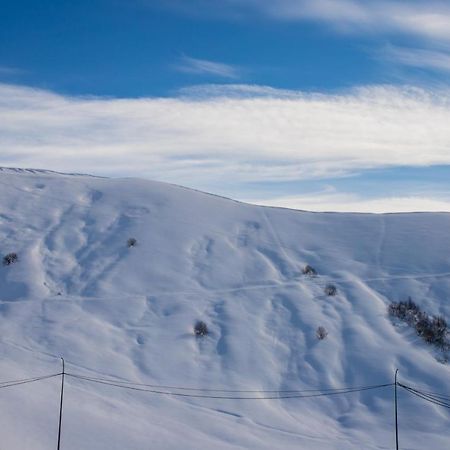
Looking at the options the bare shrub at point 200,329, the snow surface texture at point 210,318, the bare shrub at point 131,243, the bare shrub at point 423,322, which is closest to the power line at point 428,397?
the snow surface texture at point 210,318

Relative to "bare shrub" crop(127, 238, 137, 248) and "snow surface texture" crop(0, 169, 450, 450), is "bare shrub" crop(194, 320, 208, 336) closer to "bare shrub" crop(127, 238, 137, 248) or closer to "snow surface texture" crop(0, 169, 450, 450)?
"snow surface texture" crop(0, 169, 450, 450)

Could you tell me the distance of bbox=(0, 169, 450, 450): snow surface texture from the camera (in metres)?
24.3

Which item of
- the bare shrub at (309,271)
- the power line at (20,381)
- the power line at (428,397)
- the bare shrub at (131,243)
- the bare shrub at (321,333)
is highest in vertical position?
the bare shrub at (131,243)

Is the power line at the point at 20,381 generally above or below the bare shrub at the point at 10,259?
below

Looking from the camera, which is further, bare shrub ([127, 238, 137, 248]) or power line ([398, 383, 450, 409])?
bare shrub ([127, 238, 137, 248])

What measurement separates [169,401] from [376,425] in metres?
7.62

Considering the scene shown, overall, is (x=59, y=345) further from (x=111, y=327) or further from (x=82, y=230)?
(x=82, y=230)

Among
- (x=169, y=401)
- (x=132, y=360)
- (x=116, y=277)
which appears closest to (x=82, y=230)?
(x=116, y=277)

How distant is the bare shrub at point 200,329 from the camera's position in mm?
30422

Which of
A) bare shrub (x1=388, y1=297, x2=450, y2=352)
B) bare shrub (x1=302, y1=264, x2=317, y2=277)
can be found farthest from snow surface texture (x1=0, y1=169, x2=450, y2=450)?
bare shrub (x1=302, y1=264, x2=317, y2=277)

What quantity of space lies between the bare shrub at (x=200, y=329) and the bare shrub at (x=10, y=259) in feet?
35.6

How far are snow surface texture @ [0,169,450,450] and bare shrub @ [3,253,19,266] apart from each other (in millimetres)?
512

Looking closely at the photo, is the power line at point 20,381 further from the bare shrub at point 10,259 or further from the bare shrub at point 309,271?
the bare shrub at point 309,271

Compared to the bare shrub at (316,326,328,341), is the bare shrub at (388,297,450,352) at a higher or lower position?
higher
